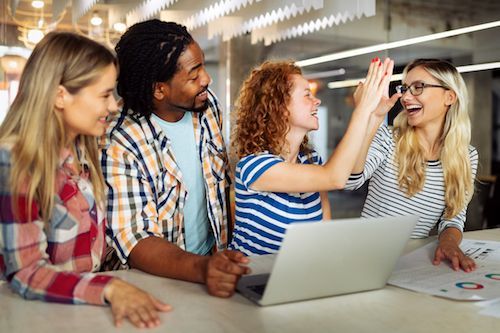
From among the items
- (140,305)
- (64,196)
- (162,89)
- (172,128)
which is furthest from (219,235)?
(140,305)

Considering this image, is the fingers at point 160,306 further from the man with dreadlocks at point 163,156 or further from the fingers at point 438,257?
the fingers at point 438,257

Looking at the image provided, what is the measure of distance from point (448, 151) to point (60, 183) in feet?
4.47

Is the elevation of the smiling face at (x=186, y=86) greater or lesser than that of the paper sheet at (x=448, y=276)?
greater

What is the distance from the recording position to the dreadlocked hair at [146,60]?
1.73 meters

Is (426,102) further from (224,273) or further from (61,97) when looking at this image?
(61,97)

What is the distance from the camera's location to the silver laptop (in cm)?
105

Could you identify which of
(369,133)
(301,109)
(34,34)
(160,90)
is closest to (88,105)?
(160,90)

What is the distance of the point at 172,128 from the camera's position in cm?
185

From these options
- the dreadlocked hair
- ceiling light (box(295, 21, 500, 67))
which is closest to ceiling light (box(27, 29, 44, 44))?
ceiling light (box(295, 21, 500, 67))

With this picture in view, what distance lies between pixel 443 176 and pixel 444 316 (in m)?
1.02

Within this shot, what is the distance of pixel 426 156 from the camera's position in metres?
2.13

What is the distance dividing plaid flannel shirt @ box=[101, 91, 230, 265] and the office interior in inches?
61.6

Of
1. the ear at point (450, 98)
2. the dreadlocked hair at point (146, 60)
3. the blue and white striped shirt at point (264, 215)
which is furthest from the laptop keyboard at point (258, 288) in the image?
the ear at point (450, 98)

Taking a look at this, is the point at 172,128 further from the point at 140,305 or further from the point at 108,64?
the point at 140,305
